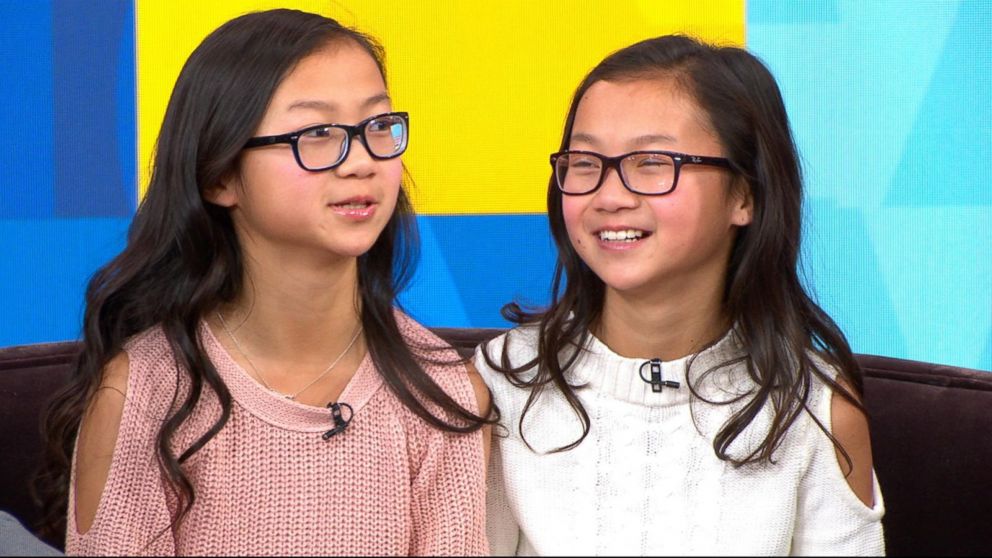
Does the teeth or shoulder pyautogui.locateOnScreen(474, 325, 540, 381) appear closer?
the teeth

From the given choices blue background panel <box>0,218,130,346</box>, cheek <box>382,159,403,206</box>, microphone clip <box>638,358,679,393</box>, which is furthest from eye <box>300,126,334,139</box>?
blue background panel <box>0,218,130,346</box>

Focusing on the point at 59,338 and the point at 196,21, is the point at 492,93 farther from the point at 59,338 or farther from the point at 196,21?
→ the point at 59,338

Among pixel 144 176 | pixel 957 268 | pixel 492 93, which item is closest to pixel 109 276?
pixel 144 176

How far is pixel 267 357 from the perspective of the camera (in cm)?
202

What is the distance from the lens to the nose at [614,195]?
6.46 feet

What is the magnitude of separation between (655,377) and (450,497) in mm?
372

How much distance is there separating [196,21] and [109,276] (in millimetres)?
1030

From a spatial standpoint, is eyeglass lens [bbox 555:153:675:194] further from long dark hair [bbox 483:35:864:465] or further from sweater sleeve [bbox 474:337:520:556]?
sweater sleeve [bbox 474:337:520:556]

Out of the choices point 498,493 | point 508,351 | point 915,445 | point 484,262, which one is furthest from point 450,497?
point 484,262

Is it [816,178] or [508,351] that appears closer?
[508,351]

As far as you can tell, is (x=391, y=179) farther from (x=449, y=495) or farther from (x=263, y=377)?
(x=449, y=495)

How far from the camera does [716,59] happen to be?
2.11m

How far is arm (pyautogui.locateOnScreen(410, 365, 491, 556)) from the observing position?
196cm

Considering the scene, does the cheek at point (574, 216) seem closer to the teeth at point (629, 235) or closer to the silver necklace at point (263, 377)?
the teeth at point (629, 235)
